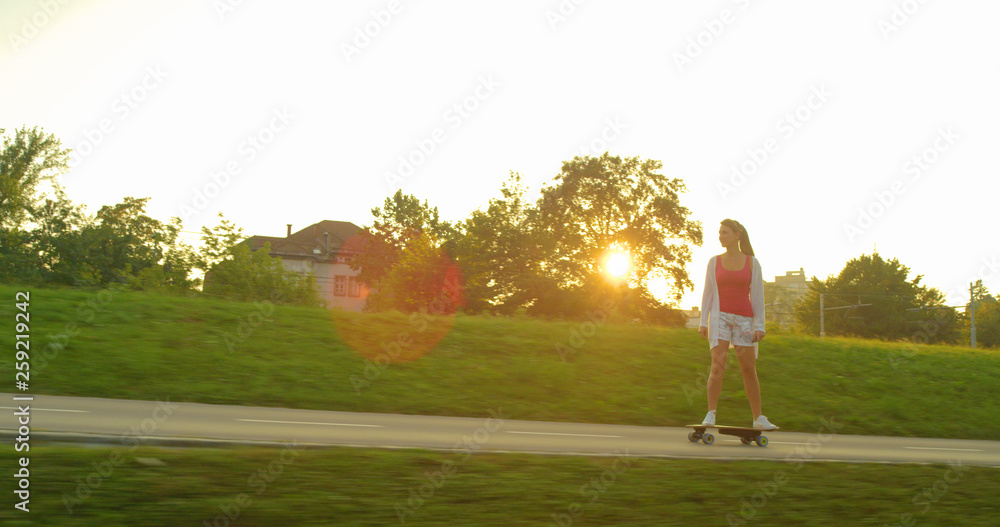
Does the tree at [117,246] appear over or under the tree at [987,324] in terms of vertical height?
over

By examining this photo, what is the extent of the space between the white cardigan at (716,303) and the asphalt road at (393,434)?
1.13 meters

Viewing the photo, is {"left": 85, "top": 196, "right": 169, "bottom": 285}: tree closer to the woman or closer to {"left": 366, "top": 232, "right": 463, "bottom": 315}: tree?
{"left": 366, "top": 232, "right": 463, "bottom": 315}: tree

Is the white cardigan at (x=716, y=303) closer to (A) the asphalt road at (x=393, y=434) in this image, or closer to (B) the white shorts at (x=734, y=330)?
(B) the white shorts at (x=734, y=330)

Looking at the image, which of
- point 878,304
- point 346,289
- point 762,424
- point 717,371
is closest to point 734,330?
point 717,371

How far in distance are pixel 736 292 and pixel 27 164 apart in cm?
6112

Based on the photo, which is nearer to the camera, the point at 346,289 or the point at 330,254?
the point at 346,289

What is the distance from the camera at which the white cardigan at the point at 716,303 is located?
7480mm

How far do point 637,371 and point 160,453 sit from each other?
823 cm

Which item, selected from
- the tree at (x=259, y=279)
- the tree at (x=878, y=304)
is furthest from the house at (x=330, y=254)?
the tree at (x=259, y=279)

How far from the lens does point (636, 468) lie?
5184 mm

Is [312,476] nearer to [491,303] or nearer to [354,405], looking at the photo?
[354,405]

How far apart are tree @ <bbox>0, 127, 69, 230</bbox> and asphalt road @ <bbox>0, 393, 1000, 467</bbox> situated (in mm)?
54924

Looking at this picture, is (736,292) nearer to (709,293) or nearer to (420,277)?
(709,293)

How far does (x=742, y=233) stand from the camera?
25.2 ft
